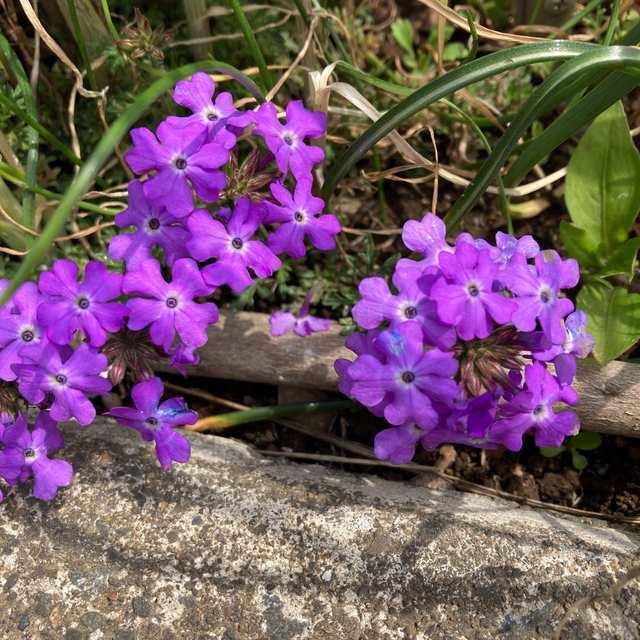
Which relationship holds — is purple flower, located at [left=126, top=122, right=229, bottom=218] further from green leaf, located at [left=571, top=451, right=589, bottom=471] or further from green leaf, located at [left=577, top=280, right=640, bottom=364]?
green leaf, located at [left=571, top=451, right=589, bottom=471]

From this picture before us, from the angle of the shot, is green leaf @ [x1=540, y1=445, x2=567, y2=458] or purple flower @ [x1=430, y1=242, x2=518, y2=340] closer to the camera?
purple flower @ [x1=430, y1=242, x2=518, y2=340]

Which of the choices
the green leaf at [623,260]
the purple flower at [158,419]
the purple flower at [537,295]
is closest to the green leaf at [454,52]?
the green leaf at [623,260]

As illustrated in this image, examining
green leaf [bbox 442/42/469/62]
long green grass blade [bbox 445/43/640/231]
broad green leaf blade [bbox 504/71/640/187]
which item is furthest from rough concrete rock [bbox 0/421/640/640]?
green leaf [bbox 442/42/469/62]

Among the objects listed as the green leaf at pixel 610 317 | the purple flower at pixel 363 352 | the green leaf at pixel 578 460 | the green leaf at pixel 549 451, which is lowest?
the green leaf at pixel 578 460

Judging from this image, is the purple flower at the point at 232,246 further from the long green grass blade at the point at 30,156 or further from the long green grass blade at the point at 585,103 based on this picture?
the long green grass blade at the point at 585,103

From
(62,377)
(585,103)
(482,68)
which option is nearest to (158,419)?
(62,377)

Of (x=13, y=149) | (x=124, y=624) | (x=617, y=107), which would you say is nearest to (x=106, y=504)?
(x=124, y=624)
